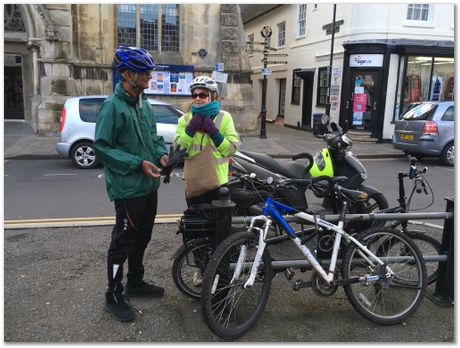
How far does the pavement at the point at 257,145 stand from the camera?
11.7m

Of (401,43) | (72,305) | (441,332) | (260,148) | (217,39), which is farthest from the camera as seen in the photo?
(217,39)

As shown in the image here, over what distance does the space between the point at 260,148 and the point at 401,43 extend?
267 inches

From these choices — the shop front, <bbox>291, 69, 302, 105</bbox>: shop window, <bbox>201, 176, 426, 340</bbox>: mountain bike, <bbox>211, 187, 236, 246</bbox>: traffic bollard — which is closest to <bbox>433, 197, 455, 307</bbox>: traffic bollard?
<bbox>201, 176, 426, 340</bbox>: mountain bike

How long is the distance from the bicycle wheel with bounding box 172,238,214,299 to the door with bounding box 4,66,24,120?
18.0m

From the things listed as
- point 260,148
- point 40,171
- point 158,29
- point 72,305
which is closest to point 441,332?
point 72,305

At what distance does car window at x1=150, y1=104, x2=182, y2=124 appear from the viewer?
1016cm

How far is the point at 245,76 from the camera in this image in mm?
16484

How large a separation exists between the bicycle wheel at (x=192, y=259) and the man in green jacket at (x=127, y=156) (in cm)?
39

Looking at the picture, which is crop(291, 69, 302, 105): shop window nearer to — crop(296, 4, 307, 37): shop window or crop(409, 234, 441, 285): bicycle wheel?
crop(296, 4, 307, 37): shop window

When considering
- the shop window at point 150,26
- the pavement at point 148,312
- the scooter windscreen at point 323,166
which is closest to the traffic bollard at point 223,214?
the pavement at point 148,312

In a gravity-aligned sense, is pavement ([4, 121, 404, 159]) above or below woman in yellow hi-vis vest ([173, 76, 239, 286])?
below

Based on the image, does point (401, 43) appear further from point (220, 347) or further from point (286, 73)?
point (220, 347)

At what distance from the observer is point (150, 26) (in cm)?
1609

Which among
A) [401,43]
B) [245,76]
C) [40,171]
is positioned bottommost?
[40,171]
